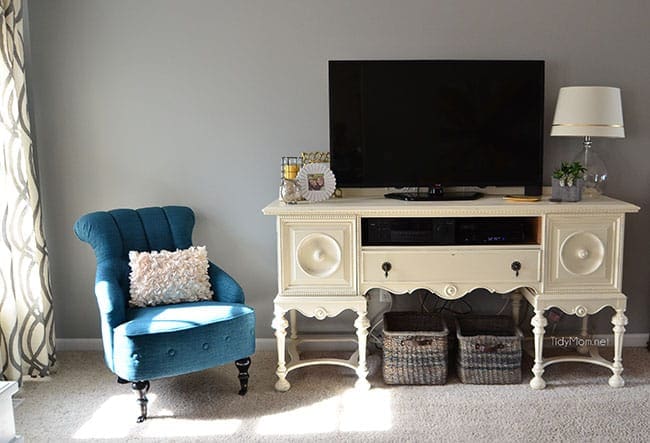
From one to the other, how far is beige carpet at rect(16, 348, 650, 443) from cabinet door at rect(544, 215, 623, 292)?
50 centimetres

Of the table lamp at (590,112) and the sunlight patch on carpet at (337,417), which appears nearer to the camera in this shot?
the sunlight patch on carpet at (337,417)

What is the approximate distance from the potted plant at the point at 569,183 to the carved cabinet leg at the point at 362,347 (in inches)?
44.7

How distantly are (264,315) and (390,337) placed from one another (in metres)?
0.88

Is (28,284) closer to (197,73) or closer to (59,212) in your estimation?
(59,212)

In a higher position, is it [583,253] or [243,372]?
[583,253]

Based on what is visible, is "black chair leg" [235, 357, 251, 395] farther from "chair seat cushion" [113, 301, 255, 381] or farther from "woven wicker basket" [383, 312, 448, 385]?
"woven wicker basket" [383, 312, 448, 385]

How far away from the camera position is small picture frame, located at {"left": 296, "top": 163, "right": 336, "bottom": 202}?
3113mm

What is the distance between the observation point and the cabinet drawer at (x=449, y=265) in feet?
9.75

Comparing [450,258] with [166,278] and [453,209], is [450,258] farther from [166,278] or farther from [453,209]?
[166,278]

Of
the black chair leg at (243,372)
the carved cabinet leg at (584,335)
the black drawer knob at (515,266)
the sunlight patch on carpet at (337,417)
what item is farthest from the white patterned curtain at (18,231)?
the carved cabinet leg at (584,335)

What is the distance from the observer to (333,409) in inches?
112

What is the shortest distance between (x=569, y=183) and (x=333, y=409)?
62.1 inches

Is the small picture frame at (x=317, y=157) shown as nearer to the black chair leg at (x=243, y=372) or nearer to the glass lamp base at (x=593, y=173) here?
the black chair leg at (x=243, y=372)

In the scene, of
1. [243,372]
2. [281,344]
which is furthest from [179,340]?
[281,344]
